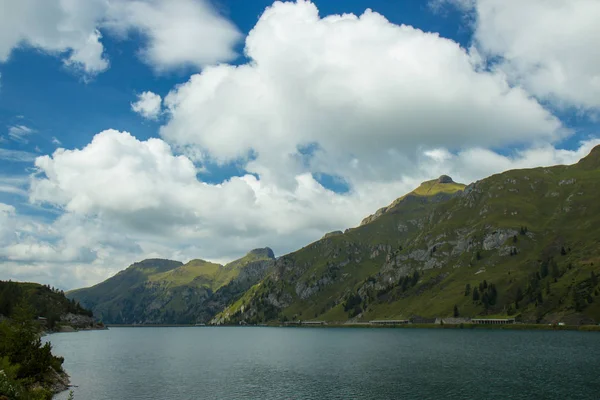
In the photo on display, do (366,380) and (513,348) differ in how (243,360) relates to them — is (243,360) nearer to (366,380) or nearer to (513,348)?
(366,380)

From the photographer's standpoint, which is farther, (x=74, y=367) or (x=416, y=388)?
(x=74, y=367)

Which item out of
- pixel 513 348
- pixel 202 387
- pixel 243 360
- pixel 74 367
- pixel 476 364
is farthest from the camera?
pixel 513 348

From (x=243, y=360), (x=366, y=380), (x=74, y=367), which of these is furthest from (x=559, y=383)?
(x=74, y=367)

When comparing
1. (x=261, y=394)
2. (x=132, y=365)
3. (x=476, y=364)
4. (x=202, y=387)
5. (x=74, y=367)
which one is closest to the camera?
(x=261, y=394)

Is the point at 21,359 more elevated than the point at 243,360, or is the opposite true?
the point at 21,359

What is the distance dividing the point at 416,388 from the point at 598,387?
3375 cm

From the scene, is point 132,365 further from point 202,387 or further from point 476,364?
point 476,364

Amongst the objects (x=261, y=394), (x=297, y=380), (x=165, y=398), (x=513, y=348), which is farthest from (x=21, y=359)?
(x=513, y=348)

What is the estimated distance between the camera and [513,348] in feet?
519

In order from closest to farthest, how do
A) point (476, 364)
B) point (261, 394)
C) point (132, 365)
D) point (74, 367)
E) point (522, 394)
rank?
point (522, 394)
point (261, 394)
point (476, 364)
point (74, 367)
point (132, 365)

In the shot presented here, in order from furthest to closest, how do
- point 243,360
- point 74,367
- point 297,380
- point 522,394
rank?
point 243,360
point 74,367
point 297,380
point 522,394

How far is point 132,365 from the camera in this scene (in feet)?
447

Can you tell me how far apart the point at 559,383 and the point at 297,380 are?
2194 inches

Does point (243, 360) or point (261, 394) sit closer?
point (261, 394)
